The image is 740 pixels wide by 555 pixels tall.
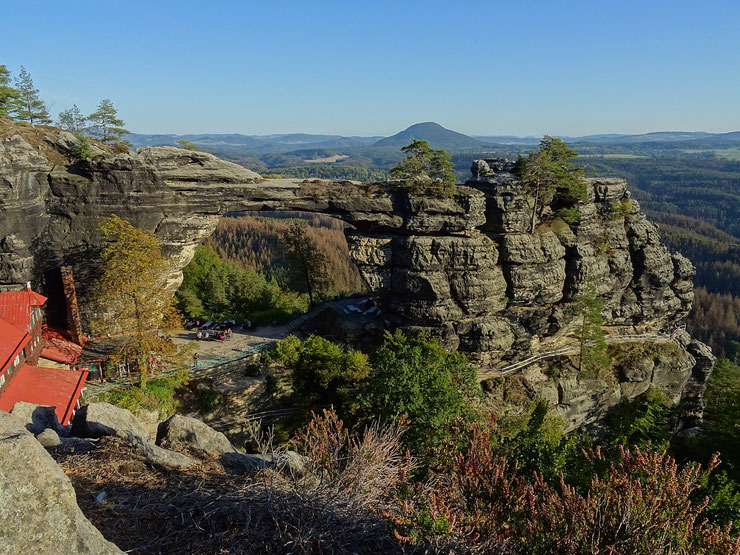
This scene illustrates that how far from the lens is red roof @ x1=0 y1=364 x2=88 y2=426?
51.3ft

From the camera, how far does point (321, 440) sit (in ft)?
25.7

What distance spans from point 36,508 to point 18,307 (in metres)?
20.0

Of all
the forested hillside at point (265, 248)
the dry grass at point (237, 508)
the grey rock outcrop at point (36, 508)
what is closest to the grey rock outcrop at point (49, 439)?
the dry grass at point (237, 508)

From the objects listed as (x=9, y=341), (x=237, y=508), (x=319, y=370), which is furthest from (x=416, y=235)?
(x=237, y=508)

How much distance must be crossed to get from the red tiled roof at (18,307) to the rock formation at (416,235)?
3.74 meters

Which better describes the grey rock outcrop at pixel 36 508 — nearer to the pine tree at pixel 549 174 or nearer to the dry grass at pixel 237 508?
the dry grass at pixel 237 508

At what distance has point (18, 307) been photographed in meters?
19.7

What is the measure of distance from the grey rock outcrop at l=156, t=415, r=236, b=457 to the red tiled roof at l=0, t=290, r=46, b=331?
547 inches

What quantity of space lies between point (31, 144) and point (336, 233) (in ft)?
336

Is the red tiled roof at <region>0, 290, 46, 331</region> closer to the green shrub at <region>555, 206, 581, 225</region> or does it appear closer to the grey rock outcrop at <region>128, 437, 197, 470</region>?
the grey rock outcrop at <region>128, 437, 197, 470</region>

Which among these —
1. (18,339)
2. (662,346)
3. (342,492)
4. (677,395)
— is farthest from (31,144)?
(677,395)

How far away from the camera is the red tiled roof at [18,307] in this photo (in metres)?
19.1

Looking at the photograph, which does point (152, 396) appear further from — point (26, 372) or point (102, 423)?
point (102, 423)

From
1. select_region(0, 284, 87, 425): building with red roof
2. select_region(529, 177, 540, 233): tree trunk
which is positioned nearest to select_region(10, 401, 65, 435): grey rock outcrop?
select_region(0, 284, 87, 425): building with red roof
